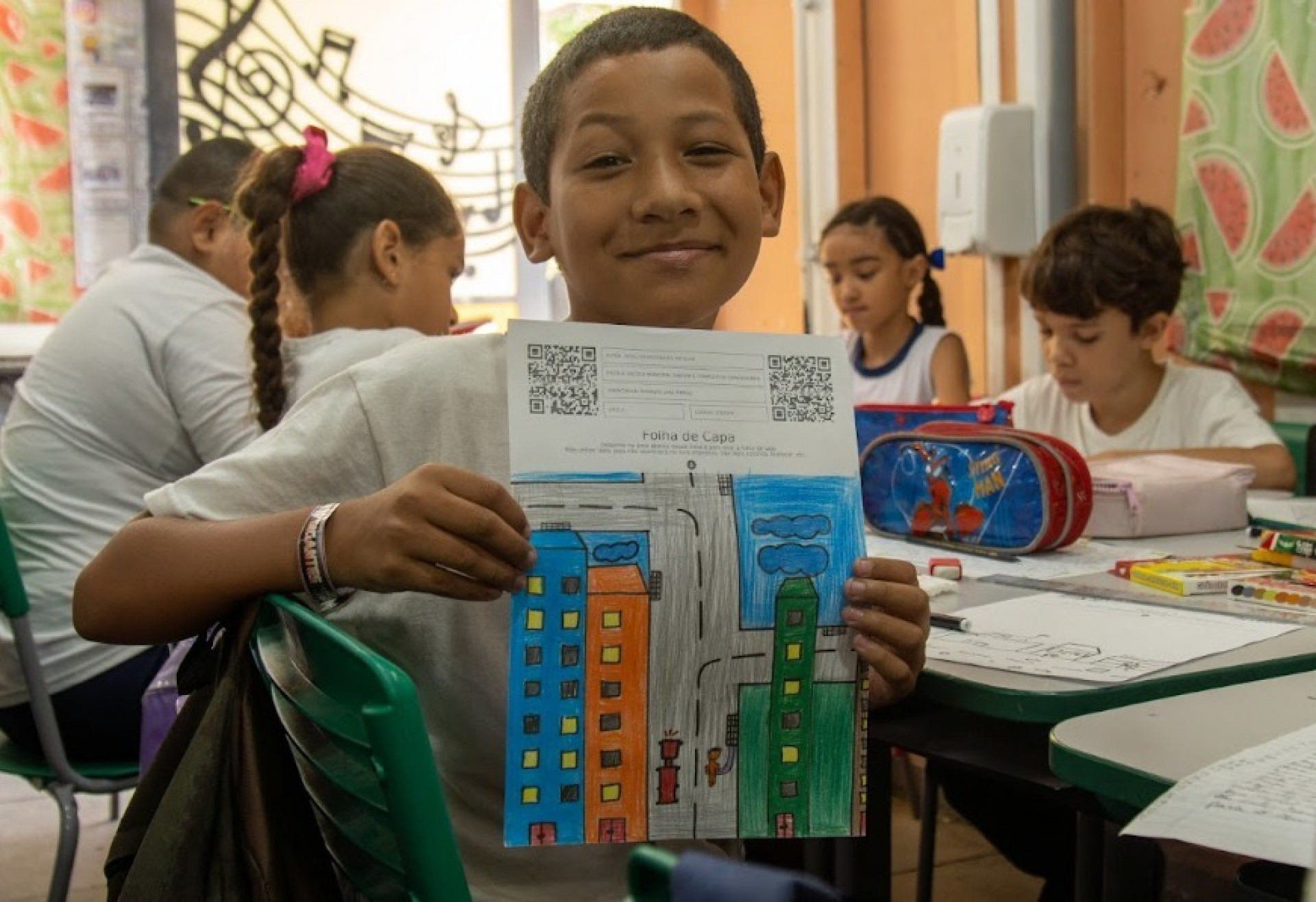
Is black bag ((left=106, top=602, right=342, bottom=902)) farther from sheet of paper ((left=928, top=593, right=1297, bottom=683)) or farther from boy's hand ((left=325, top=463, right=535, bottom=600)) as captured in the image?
sheet of paper ((left=928, top=593, right=1297, bottom=683))

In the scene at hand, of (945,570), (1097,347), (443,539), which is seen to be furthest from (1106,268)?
(443,539)

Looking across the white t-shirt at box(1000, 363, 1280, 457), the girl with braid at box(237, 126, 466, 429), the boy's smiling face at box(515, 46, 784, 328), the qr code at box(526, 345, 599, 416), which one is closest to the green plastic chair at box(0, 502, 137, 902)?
the girl with braid at box(237, 126, 466, 429)

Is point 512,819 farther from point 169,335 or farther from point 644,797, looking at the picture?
point 169,335

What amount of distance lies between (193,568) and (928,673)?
1.81 ft

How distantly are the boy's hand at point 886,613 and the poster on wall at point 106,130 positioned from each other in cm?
374

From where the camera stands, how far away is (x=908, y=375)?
3330 millimetres

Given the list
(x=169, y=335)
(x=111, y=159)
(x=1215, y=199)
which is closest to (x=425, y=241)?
(x=169, y=335)

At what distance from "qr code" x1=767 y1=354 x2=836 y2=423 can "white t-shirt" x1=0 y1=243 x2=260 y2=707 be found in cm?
139

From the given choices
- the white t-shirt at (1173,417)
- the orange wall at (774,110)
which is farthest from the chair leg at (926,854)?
the orange wall at (774,110)

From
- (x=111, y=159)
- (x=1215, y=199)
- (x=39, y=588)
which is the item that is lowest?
(x=39, y=588)

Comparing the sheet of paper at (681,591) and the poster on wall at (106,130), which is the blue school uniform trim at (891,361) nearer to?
the poster on wall at (106,130)

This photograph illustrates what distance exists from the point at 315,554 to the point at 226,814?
0.17 meters

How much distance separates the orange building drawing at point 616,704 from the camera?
860 millimetres

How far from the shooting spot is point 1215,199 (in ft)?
9.57
